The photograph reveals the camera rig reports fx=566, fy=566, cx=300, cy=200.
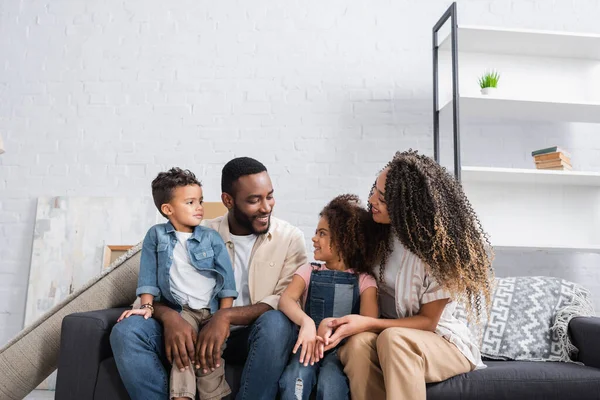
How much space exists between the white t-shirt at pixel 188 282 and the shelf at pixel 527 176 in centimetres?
140

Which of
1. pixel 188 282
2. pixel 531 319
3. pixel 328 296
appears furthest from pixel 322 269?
pixel 531 319

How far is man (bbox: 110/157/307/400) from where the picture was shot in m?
1.52

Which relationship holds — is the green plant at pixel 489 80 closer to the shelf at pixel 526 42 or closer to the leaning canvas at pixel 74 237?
the shelf at pixel 526 42

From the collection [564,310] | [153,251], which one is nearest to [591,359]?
[564,310]

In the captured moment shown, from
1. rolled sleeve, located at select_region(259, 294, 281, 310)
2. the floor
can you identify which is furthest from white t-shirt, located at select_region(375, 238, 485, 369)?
the floor

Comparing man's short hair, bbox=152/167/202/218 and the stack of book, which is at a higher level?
the stack of book

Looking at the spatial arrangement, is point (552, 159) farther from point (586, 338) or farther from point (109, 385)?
point (109, 385)

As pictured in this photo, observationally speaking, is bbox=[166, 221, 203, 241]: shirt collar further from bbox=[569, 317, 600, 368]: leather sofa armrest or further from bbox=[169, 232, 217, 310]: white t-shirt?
bbox=[569, 317, 600, 368]: leather sofa armrest

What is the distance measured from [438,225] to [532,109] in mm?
1506

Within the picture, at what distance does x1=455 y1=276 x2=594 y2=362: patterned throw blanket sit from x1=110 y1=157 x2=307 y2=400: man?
0.72 metres

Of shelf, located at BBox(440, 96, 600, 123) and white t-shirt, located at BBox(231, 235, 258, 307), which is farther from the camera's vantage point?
shelf, located at BBox(440, 96, 600, 123)

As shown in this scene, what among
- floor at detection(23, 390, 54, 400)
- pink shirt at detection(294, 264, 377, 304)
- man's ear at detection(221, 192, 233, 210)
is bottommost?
floor at detection(23, 390, 54, 400)

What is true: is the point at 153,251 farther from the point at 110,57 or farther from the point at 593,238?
the point at 593,238

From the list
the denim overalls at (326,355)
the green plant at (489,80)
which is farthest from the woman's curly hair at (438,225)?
the green plant at (489,80)
